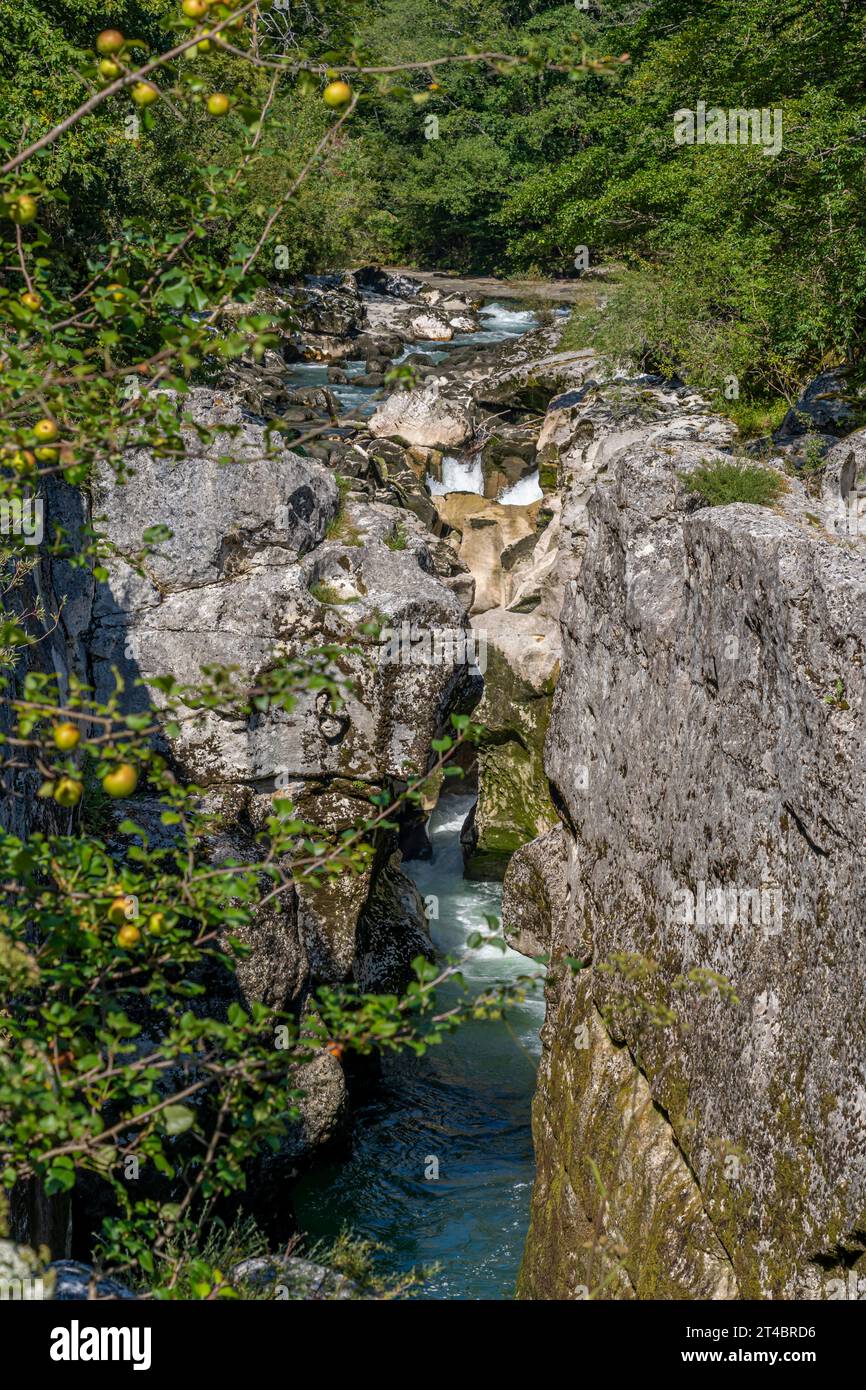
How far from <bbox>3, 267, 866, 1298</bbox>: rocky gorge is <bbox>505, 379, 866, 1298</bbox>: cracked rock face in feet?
0.10

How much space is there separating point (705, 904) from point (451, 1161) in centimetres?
734

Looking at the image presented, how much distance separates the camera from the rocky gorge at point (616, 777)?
786 centimetres

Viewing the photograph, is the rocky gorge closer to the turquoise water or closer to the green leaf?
the turquoise water

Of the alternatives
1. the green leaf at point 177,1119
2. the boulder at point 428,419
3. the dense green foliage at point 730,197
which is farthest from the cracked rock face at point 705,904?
the boulder at point 428,419

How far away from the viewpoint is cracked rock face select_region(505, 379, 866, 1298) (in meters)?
7.68

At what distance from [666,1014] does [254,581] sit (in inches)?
428

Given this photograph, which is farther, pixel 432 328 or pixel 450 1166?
pixel 432 328

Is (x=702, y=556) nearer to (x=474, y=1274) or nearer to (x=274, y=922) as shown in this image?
(x=274, y=922)

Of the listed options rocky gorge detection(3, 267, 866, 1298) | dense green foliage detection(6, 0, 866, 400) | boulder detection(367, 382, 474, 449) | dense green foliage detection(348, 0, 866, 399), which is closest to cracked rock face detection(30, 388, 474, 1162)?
rocky gorge detection(3, 267, 866, 1298)

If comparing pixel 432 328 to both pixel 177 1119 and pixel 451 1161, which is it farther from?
pixel 177 1119

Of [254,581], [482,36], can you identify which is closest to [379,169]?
[482,36]

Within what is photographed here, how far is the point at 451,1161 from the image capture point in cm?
1516

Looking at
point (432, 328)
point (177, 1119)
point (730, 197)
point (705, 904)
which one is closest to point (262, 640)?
point (705, 904)

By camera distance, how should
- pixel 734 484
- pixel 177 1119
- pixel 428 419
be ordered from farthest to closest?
1. pixel 428 419
2. pixel 734 484
3. pixel 177 1119
